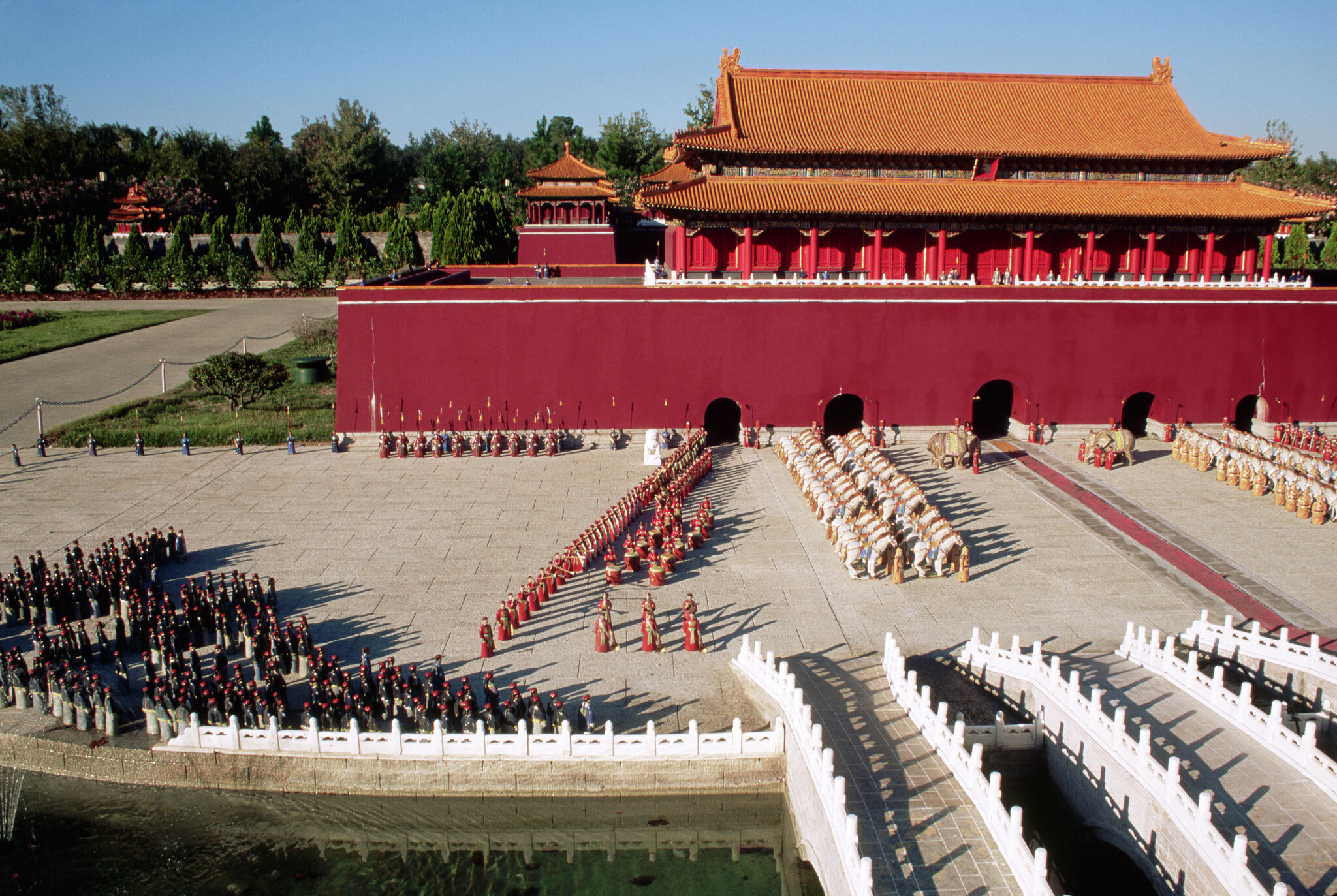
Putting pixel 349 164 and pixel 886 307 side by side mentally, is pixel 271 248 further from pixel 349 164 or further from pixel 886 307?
pixel 886 307

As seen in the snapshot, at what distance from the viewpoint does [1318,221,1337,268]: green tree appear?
6116 cm

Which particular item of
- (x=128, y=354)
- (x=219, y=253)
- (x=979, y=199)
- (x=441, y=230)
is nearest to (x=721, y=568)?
(x=979, y=199)

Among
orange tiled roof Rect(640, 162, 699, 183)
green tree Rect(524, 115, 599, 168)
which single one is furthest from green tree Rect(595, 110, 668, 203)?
orange tiled roof Rect(640, 162, 699, 183)

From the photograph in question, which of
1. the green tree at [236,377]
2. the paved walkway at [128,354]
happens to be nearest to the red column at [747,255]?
the green tree at [236,377]

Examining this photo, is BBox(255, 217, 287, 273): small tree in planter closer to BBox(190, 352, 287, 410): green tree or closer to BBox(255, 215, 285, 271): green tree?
BBox(255, 215, 285, 271): green tree

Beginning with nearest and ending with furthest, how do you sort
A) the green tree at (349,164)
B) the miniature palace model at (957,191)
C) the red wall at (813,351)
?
the red wall at (813,351)
the miniature palace model at (957,191)
the green tree at (349,164)

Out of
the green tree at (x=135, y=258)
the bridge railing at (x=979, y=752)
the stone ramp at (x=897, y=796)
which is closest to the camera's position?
the bridge railing at (x=979, y=752)

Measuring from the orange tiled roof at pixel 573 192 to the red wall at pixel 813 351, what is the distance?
19377 mm

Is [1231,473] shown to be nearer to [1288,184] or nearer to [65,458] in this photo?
[65,458]

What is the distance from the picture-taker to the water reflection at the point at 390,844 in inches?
520

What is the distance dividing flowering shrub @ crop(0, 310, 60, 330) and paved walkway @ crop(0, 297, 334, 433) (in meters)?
3.26

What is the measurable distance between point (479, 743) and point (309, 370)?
91.5 ft

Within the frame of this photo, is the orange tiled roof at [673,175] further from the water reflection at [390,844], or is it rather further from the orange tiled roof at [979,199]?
the water reflection at [390,844]

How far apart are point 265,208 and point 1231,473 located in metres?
70.5
